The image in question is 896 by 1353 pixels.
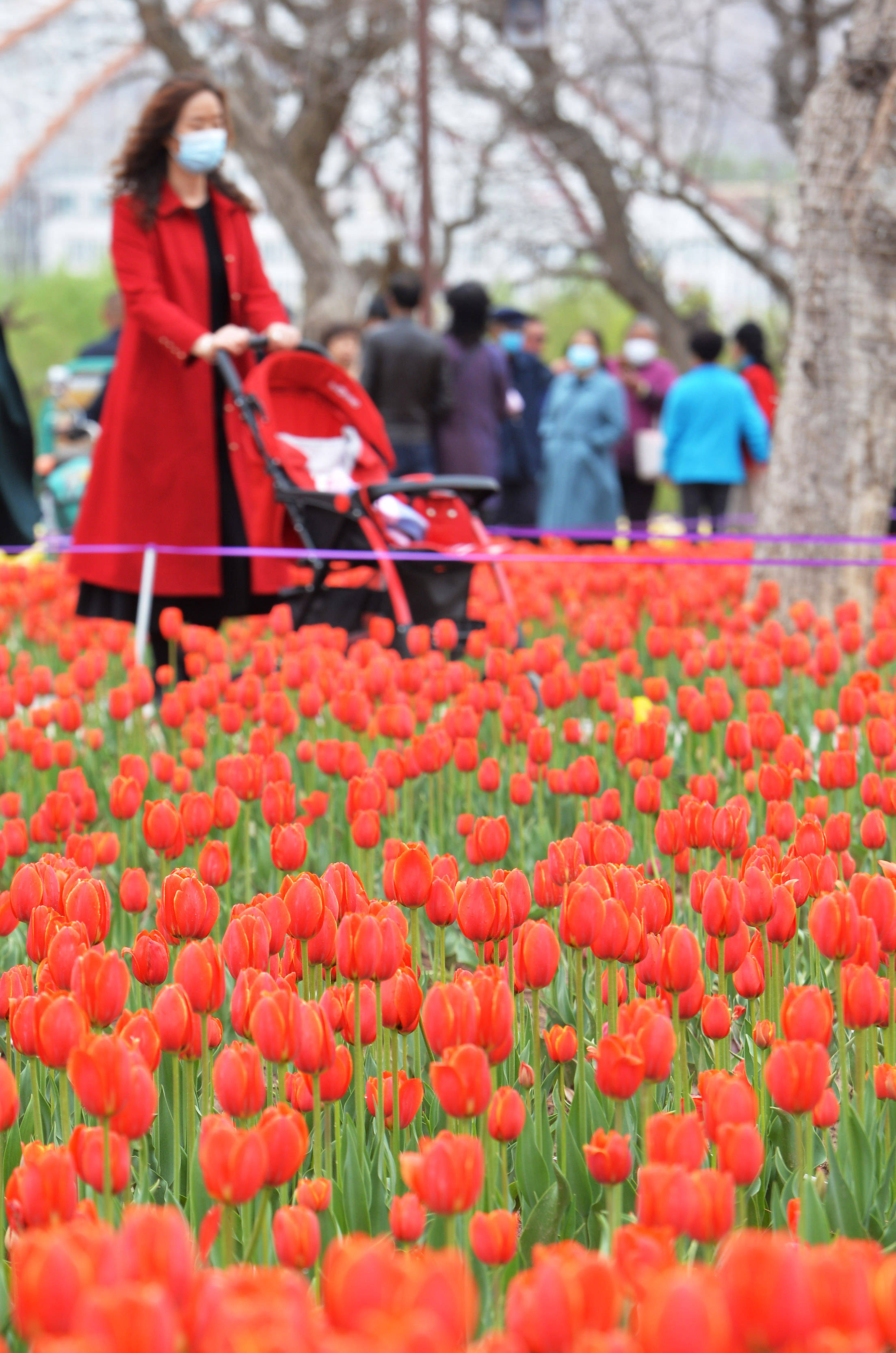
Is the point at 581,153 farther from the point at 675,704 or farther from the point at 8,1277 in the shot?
the point at 8,1277

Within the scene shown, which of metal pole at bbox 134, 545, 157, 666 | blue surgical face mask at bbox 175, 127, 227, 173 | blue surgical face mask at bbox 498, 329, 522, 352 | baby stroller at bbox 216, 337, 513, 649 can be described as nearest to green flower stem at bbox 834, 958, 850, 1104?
baby stroller at bbox 216, 337, 513, 649

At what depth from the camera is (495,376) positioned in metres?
9.27

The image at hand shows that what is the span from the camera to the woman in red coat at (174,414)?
17.2 ft

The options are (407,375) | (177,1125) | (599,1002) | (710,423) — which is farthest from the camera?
(710,423)

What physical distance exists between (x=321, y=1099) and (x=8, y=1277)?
313mm

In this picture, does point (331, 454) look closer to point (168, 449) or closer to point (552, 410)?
point (168, 449)

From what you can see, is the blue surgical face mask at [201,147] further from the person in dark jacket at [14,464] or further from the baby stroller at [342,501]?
the person in dark jacket at [14,464]

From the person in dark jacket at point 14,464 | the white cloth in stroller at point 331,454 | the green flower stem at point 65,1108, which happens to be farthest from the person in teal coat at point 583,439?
the green flower stem at point 65,1108

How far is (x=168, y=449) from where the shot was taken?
5371 mm

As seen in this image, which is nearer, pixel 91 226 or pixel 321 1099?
pixel 321 1099

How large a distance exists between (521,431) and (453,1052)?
9.34 metres

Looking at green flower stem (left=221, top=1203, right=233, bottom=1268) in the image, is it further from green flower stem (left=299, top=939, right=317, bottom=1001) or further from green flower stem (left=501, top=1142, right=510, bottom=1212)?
green flower stem (left=299, top=939, right=317, bottom=1001)

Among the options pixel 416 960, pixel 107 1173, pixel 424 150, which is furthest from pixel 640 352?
pixel 107 1173

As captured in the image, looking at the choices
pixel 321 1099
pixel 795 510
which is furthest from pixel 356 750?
pixel 795 510
